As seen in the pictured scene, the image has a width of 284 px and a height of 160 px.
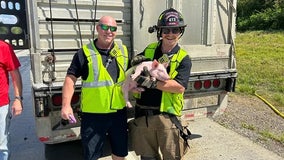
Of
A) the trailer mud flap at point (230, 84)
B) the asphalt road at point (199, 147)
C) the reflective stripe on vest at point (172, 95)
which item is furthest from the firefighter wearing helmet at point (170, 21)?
the asphalt road at point (199, 147)

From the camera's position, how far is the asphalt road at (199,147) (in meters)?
4.00

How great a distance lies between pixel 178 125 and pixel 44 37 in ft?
4.95

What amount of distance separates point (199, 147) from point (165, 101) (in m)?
1.84

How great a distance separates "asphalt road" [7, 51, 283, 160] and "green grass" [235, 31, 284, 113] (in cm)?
197

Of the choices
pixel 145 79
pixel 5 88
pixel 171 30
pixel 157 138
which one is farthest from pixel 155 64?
pixel 5 88

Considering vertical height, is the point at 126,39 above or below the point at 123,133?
above

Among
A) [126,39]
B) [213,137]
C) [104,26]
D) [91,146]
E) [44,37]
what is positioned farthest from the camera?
[213,137]

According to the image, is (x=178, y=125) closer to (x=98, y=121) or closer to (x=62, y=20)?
(x=98, y=121)

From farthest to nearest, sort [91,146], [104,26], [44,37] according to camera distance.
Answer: [44,37] < [91,146] < [104,26]

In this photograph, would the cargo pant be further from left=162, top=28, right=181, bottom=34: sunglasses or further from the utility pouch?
left=162, top=28, right=181, bottom=34: sunglasses

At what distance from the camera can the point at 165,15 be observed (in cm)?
257

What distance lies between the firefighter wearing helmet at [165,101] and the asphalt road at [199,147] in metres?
1.24

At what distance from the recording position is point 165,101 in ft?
8.71

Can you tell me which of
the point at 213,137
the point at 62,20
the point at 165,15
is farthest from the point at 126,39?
the point at 213,137
